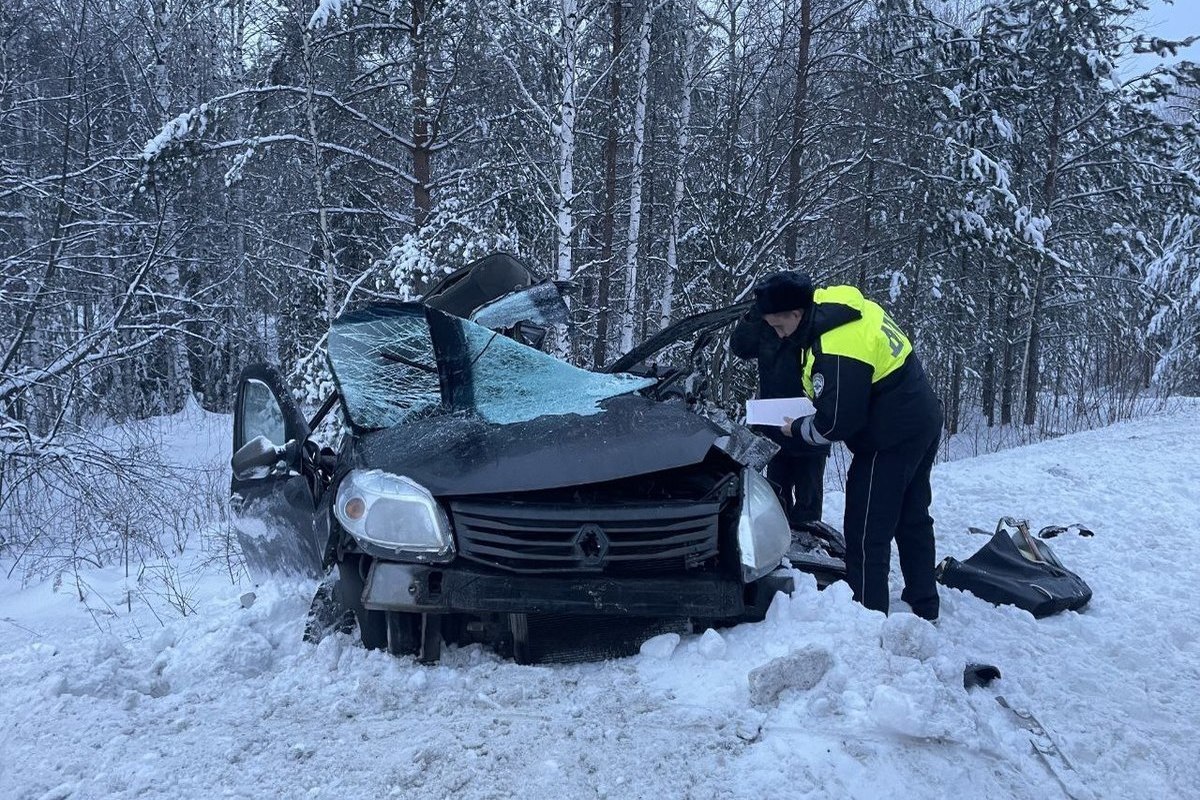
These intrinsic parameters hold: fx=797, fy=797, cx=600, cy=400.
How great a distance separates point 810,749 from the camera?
7.37 ft

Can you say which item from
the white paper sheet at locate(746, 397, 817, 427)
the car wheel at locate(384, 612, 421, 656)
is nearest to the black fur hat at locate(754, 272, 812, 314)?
the white paper sheet at locate(746, 397, 817, 427)

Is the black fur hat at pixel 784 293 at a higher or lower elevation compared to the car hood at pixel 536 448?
higher

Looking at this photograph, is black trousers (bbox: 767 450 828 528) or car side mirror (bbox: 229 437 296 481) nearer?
car side mirror (bbox: 229 437 296 481)

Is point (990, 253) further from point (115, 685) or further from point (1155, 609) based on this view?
point (115, 685)

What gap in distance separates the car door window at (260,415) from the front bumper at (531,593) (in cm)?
152

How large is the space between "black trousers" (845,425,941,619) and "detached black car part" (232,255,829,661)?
0.71m

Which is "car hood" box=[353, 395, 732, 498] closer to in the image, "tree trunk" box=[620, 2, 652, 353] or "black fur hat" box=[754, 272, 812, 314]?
"black fur hat" box=[754, 272, 812, 314]

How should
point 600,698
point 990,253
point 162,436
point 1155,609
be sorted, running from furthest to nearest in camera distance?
point 990,253, point 162,436, point 1155,609, point 600,698

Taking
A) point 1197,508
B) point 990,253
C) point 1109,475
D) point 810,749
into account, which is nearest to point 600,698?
point 810,749

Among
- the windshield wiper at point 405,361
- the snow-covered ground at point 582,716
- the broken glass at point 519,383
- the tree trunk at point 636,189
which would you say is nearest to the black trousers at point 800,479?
the snow-covered ground at point 582,716

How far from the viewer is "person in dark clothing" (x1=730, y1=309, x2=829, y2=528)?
4.56m

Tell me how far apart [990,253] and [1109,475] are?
713cm

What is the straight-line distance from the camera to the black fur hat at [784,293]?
3.79 meters

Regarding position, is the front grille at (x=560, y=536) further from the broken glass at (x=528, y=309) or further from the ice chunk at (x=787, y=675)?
the broken glass at (x=528, y=309)
